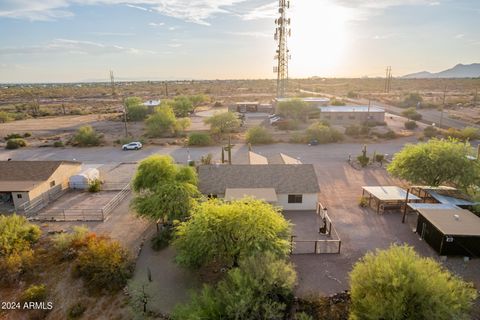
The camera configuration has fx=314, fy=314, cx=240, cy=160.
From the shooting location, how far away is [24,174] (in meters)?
28.8

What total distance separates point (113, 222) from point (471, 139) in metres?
52.0

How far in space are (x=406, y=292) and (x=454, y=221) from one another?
37.5 ft

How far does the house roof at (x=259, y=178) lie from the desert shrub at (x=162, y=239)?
5227 millimetres

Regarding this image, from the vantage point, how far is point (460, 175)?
25.4 m

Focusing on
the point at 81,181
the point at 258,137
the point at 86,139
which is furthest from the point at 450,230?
the point at 86,139

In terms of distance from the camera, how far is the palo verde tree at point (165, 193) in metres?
20.6

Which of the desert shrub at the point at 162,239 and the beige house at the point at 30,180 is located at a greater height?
the beige house at the point at 30,180

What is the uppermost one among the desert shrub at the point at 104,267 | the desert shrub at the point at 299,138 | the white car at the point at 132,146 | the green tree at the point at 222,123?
the green tree at the point at 222,123

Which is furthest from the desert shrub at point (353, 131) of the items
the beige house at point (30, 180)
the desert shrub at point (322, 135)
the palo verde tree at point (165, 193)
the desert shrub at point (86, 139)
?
the beige house at point (30, 180)

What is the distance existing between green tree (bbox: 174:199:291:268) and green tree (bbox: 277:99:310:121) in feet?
178

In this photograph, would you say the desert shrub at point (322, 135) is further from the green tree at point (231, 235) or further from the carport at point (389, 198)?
the green tree at point (231, 235)

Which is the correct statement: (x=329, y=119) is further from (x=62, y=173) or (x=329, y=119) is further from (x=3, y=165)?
(x=3, y=165)

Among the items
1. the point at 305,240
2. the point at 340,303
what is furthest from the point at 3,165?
the point at 340,303

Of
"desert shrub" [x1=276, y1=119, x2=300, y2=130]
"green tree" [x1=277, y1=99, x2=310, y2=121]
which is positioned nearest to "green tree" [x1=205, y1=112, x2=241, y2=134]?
"desert shrub" [x1=276, y1=119, x2=300, y2=130]
